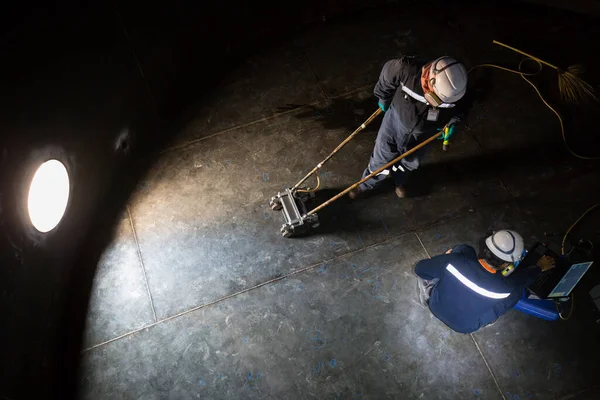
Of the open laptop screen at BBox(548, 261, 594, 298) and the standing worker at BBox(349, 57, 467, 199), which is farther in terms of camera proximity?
the open laptop screen at BBox(548, 261, 594, 298)

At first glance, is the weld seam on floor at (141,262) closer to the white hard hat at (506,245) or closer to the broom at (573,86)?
the white hard hat at (506,245)

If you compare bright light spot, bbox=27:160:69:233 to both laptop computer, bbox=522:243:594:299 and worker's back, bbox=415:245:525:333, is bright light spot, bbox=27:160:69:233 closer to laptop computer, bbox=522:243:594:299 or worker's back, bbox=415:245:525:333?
worker's back, bbox=415:245:525:333

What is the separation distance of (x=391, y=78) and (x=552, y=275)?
232cm

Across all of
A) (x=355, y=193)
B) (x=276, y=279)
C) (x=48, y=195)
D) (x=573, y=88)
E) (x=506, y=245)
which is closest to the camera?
(x=506, y=245)

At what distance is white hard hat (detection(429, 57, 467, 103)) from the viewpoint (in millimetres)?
3533

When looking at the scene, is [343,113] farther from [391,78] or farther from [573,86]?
[573,86]

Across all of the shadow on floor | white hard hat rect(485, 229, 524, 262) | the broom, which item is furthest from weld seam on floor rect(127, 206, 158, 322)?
the broom

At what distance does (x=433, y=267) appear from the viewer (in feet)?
12.4

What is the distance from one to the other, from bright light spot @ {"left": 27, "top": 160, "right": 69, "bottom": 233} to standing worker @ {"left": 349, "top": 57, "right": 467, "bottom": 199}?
115 inches

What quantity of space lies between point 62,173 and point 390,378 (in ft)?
11.5

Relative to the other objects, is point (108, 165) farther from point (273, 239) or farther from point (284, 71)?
point (284, 71)

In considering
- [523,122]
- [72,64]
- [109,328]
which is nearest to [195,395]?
[109,328]

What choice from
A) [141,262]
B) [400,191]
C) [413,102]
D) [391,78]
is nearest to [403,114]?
[413,102]

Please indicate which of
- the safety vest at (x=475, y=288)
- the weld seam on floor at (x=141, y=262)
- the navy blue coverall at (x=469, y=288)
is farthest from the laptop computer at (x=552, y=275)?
the weld seam on floor at (x=141, y=262)
